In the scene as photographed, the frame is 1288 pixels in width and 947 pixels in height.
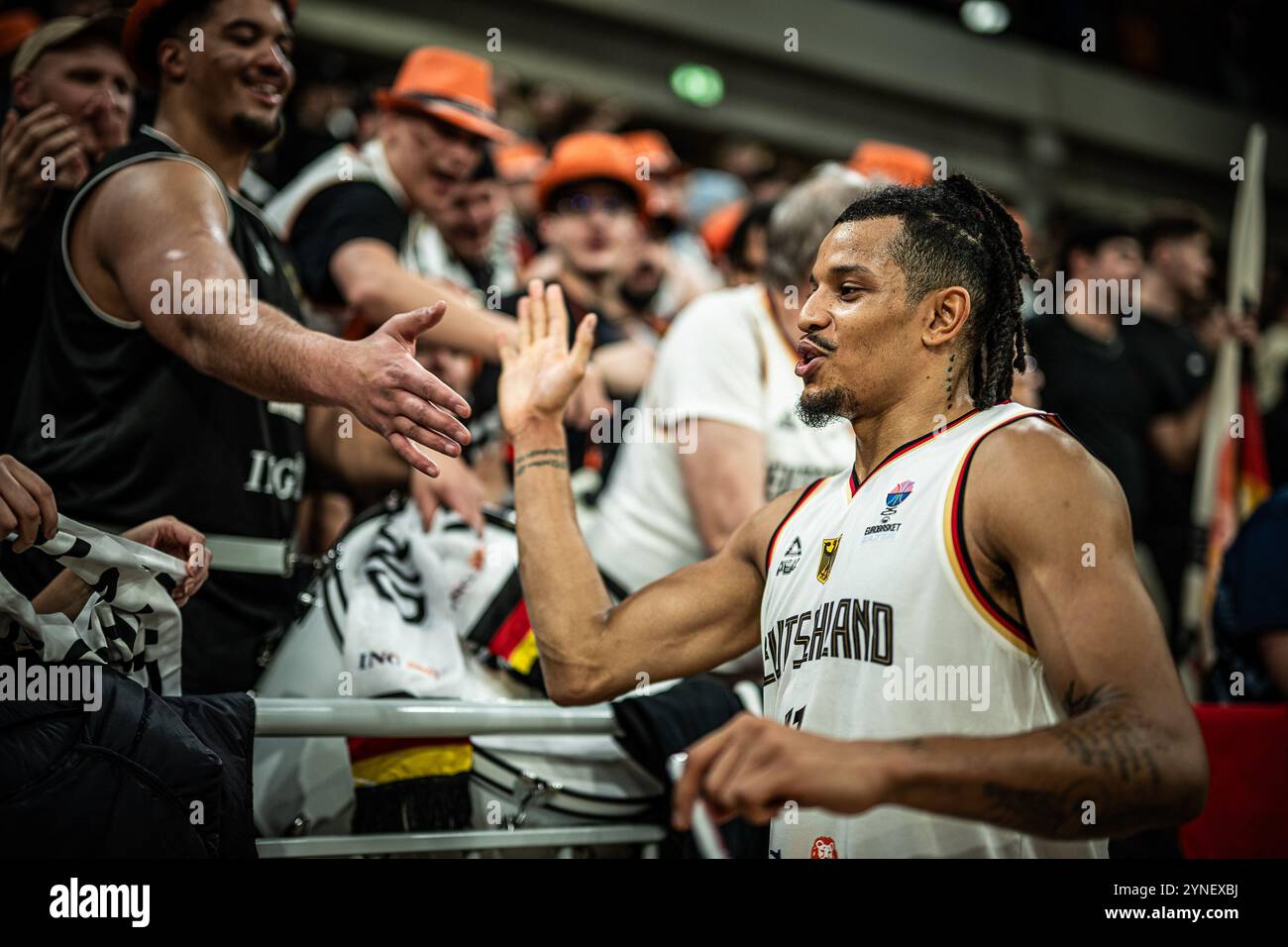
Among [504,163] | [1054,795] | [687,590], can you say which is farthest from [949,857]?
[504,163]

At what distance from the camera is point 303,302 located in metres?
3.52

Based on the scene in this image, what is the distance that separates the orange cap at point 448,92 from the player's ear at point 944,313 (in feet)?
7.96

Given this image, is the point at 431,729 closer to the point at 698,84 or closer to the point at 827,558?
the point at 827,558

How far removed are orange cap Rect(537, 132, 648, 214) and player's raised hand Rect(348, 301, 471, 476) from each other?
3368 mm

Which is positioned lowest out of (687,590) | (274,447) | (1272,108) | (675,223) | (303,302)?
(687,590)

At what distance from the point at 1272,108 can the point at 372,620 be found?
47.6ft

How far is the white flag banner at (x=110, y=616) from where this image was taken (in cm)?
225

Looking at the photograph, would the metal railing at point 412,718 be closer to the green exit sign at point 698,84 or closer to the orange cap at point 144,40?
the orange cap at point 144,40

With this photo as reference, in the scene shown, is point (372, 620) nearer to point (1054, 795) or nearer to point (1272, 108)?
point (1054, 795)

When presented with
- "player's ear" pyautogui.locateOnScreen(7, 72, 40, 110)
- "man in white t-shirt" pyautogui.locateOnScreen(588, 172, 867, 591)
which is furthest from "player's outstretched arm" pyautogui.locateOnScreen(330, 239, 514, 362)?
"player's ear" pyautogui.locateOnScreen(7, 72, 40, 110)

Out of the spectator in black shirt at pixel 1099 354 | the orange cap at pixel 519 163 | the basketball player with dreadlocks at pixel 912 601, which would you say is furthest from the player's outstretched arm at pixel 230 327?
the orange cap at pixel 519 163

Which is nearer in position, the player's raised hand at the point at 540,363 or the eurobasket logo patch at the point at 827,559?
the eurobasket logo patch at the point at 827,559

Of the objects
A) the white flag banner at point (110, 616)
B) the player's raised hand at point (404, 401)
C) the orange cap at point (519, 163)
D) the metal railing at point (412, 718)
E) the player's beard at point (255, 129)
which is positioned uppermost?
the orange cap at point (519, 163)

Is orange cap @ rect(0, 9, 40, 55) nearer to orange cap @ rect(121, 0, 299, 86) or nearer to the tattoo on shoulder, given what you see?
orange cap @ rect(121, 0, 299, 86)
